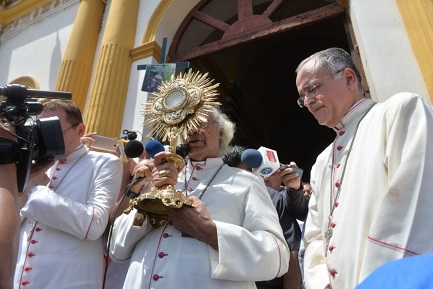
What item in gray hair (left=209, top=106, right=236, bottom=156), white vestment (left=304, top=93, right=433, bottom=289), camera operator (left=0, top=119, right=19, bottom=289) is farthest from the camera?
gray hair (left=209, top=106, right=236, bottom=156)

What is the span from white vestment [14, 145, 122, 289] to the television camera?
596mm

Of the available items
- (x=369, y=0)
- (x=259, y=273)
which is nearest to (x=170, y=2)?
(x=369, y=0)

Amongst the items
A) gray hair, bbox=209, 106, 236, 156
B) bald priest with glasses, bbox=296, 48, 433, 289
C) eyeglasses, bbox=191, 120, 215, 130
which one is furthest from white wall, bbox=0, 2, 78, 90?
bald priest with glasses, bbox=296, 48, 433, 289

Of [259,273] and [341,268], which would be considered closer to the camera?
[341,268]

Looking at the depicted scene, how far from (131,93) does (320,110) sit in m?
3.70

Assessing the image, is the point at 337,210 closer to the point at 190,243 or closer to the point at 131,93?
the point at 190,243

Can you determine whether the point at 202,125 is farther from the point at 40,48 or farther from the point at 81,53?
the point at 40,48

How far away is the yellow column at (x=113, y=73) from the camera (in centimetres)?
484

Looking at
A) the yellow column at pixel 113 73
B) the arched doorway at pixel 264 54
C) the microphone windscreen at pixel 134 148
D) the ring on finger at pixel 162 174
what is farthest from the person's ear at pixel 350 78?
the yellow column at pixel 113 73

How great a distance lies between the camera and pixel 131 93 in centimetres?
504

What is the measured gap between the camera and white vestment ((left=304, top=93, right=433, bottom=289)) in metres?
1.17

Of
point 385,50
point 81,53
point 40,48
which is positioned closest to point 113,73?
point 81,53

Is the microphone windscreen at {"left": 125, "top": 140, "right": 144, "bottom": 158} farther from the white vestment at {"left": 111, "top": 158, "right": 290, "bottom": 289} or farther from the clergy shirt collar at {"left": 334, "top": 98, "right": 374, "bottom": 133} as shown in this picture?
the clergy shirt collar at {"left": 334, "top": 98, "right": 374, "bottom": 133}

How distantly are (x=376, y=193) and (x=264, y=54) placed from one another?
7651 millimetres
